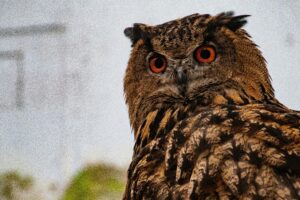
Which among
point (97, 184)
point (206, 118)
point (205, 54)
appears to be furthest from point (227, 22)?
point (97, 184)

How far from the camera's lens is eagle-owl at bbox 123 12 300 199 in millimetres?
1177

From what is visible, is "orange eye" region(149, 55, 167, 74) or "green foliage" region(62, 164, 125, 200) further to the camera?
"green foliage" region(62, 164, 125, 200)

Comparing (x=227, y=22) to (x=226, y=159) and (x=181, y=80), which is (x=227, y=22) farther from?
(x=226, y=159)

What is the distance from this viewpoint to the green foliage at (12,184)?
3096 millimetres

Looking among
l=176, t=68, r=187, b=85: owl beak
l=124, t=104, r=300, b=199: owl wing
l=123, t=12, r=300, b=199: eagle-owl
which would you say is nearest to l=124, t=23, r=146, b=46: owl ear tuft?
l=123, t=12, r=300, b=199: eagle-owl

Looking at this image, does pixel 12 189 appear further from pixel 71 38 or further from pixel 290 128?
pixel 290 128

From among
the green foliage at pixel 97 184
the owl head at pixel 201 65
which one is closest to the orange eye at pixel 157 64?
the owl head at pixel 201 65

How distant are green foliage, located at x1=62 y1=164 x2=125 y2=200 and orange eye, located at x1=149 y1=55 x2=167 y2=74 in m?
1.03

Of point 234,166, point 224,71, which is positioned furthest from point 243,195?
point 224,71

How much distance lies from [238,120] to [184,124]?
14 cm

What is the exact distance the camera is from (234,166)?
119 centimetres

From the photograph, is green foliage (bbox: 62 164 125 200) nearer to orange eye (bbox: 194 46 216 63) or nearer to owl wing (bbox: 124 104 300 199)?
orange eye (bbox: 194 46 216 63)

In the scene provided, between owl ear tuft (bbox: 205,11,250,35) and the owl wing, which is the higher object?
owl ear tuft (bbox: 205,11,250,35)

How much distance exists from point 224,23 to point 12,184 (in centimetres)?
182
